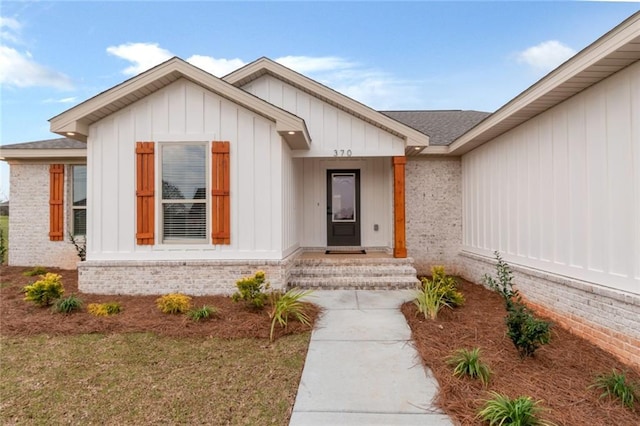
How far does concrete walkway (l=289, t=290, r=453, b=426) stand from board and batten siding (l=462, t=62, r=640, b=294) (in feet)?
→ 8.49

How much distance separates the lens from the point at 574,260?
4457 mm

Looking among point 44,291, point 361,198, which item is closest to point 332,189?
point 361,198

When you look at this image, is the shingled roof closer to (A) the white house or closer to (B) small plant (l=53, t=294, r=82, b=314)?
(A) the white house

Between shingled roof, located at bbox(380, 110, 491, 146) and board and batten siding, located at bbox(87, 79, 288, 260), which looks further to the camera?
shingled roof, located at bbox(380, 110, 491, 146)

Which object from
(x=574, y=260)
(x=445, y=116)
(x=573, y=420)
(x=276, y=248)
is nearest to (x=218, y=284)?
(x=276, y=248)

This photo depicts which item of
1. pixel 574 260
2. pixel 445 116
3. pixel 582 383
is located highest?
pixel 445 116

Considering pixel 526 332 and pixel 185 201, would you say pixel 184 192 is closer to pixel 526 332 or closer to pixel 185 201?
pixel 185 201

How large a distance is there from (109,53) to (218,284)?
41.0 feet

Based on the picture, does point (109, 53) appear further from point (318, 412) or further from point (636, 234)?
point (636, 234)

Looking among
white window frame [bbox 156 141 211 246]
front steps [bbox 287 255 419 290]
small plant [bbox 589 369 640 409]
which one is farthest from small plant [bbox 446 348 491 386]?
white window frame [bbox 156 141 211 246]

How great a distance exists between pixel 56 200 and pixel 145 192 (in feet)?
15.2

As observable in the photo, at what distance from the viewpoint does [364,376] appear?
10.6 ft

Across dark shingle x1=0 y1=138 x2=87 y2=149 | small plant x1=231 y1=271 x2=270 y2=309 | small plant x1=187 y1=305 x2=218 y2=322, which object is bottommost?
small plant x1=187 y1=305 x2=218 y2=322

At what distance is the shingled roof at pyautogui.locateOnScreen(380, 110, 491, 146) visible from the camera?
873cm
